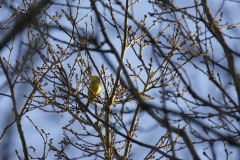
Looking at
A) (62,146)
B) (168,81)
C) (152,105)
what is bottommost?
(152,105)

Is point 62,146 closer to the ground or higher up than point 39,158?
higher up

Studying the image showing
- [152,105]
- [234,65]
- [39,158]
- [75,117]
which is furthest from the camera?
[75,117]

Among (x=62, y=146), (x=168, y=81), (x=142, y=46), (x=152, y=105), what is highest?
(x=142, y=46)

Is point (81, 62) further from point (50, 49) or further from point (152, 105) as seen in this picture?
point (152, 105)

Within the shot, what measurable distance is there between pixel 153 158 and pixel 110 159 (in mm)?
780

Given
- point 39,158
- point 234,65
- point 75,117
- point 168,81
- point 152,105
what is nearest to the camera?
point 152,105

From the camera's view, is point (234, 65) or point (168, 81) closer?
point (234, 65)

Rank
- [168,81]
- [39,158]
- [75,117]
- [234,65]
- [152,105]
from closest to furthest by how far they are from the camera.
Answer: [152,105] < [234,65] < [39,158] < [75,117] < [168,81]

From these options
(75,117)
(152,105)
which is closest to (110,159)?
(75,117)

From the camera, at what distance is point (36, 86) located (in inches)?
207

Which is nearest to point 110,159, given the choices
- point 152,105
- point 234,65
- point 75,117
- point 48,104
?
point 75,117

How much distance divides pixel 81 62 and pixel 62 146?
4.00 feet

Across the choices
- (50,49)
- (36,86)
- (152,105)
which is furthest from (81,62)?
(152,105)

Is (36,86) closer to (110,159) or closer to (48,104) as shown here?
(48,104)
